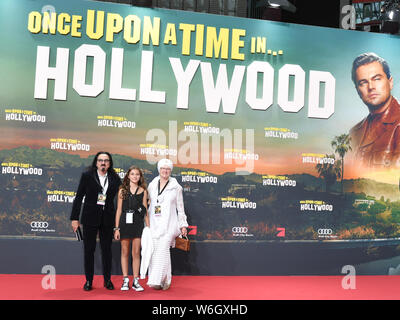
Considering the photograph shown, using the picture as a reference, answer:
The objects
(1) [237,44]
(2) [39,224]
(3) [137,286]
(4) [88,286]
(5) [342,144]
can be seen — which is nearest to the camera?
(4) [88,286]

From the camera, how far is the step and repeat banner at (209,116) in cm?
623

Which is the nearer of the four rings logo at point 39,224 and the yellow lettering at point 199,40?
the four rings logo at point 39,224

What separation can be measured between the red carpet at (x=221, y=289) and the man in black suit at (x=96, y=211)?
311mm

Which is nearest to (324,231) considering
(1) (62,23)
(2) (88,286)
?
(2) (88,286)

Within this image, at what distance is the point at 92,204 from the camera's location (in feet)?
17.8

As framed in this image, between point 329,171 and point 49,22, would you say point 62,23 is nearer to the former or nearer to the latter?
point 49,22

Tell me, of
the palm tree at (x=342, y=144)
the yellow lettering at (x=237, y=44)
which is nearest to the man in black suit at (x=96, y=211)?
the yellow lettering at (x=237, y=44)

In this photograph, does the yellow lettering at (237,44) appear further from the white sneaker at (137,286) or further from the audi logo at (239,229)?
the white sneaker at (137,286)

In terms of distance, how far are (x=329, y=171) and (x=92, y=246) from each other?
3.50 m

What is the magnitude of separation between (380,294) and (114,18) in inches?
190

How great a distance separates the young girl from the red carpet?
0.93 feet

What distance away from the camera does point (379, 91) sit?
7141 mm

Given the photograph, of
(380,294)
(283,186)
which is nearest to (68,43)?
(283,186)

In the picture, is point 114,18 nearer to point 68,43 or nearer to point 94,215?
point 68,43
